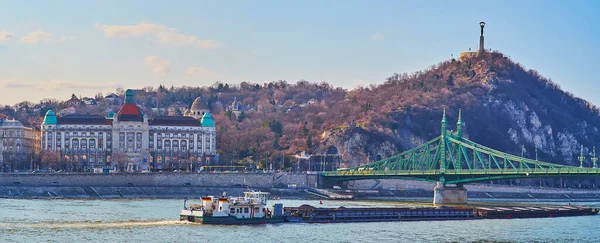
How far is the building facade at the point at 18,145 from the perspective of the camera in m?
162

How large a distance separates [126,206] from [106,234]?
3008 centimetres

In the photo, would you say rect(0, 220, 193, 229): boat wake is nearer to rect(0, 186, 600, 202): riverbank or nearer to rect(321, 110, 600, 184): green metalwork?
rect(0, 186, 600, 202): riverbank

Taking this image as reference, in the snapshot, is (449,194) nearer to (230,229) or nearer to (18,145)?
(230,229)

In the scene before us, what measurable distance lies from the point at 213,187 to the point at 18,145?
39.0m

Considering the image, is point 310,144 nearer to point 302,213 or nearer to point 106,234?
point 302,213

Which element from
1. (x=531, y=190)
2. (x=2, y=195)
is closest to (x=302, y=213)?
(x=2, y=195)

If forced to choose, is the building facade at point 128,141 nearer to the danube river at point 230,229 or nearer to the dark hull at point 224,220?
the danube river at point 230,229

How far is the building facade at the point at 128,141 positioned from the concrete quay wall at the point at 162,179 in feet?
60.0

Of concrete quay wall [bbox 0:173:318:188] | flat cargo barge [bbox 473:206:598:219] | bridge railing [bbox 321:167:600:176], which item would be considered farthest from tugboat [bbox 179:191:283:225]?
concrete quay wall [bbox 0:173:318:188]

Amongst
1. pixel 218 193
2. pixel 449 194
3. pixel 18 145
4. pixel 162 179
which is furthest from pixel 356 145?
pixel 449 194

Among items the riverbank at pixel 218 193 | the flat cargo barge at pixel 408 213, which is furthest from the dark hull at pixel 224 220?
the riverbank at pixel 218 193

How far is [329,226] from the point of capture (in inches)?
3479

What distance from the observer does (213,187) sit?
14162 cm

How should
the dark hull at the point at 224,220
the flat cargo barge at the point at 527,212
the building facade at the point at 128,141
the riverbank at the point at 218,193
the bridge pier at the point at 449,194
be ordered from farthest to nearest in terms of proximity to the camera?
the building facade at the point at 128,141, the bridge pier at the point at 449,194, the riverbank at the point at 218,193, the flat cargo barge at the point at 527,212, the dark hull at the point at 224,220
